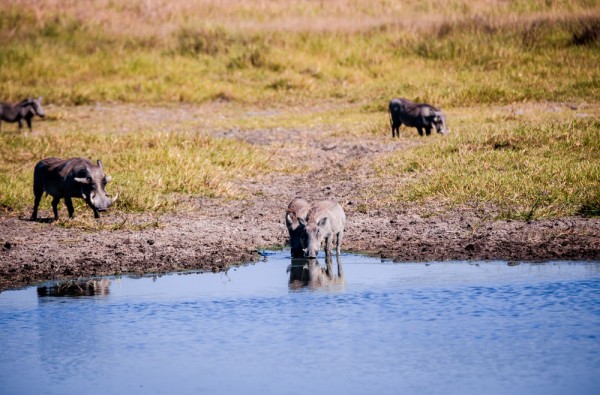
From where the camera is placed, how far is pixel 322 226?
32.5 feet

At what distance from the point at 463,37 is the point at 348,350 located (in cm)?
2271

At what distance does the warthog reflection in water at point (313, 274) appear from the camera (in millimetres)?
9219

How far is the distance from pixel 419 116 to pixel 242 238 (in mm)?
8144

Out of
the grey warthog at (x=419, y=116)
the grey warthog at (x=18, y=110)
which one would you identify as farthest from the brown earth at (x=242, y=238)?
the grey warthog at (x=18, y=110)

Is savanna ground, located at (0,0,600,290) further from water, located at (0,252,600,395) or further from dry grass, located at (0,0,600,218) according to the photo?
water, located at (0,252,600,395)

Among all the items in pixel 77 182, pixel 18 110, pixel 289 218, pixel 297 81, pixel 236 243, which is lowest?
pixel 236 243

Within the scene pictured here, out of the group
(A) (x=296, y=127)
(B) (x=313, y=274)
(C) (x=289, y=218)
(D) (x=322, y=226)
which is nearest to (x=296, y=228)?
(C) (x=289, y=218)

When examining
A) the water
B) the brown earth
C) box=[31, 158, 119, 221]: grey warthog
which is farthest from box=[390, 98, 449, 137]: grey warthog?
the water

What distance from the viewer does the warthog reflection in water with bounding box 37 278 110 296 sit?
9148mm

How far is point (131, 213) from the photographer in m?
12.2

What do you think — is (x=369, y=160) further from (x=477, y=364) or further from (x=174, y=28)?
(x=174, y=28)

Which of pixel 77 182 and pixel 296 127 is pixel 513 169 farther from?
pixel 296 127

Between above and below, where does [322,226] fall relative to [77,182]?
below

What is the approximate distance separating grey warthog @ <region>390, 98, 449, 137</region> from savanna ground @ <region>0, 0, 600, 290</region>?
0.43 m
